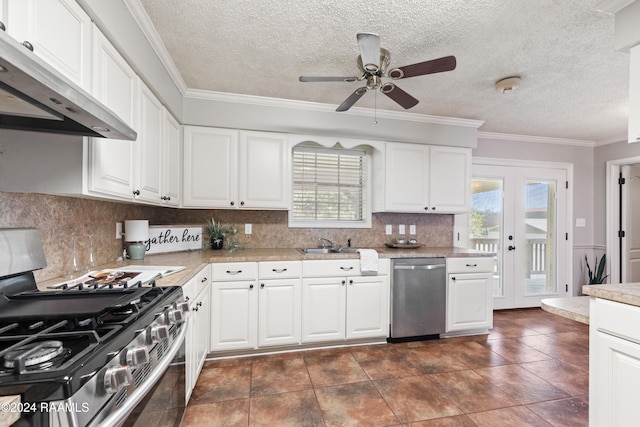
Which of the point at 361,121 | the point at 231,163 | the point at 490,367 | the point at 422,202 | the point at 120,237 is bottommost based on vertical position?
the point at 490,367

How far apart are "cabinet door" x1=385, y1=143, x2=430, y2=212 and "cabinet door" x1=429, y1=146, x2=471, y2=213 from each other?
9 centimetres

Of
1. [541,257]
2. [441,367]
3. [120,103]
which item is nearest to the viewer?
[120,103]

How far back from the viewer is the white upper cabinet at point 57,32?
0.90 meters

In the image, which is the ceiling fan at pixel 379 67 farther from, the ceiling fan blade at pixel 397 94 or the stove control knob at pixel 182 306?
the stove control knob at pixel 182 306

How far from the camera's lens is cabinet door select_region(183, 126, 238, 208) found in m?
2.71

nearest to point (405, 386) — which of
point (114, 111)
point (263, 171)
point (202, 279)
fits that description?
point (202, 279)

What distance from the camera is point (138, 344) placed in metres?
0.89

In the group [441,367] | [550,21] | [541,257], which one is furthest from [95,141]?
[541,257]

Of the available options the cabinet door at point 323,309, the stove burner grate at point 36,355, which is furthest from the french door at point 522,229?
the stove burner grate at point 36,355

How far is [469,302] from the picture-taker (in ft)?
9.81

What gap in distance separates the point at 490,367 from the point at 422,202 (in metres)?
1.72

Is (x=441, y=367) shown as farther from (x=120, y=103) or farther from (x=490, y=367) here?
(x=120, y=103)

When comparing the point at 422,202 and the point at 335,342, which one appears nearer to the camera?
the point at 335,342

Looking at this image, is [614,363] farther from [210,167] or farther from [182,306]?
[210,167]
